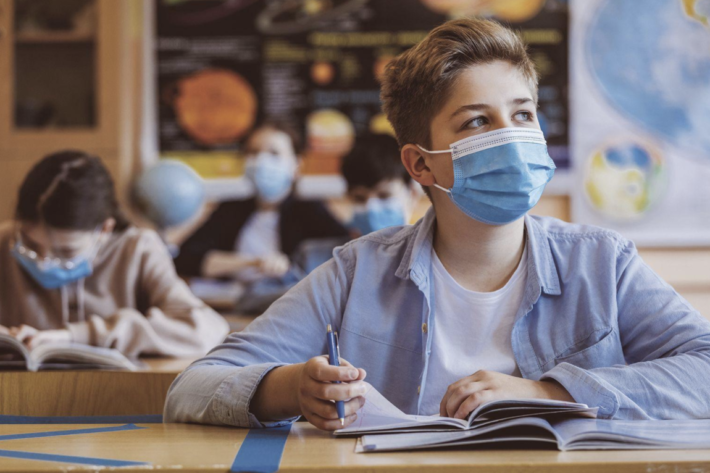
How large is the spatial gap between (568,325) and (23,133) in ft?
11.9

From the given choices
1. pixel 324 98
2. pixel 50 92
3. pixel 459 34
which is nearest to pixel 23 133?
pixel 50 92

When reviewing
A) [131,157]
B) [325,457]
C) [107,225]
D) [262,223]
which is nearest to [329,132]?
[262,223]

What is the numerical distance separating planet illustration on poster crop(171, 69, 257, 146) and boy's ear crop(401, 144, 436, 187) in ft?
9.56

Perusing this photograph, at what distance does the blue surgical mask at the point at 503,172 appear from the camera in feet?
4.27

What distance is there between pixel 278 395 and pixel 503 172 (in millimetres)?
536

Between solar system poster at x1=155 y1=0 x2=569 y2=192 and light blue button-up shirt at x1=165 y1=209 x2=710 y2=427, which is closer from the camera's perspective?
light blue button-up shirt at x1=165 y1=209 x2=710 y2=427

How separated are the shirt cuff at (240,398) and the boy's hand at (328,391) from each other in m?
0.09

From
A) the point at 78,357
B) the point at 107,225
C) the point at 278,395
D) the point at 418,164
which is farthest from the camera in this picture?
the point at 107,225

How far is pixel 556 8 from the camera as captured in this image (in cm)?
411

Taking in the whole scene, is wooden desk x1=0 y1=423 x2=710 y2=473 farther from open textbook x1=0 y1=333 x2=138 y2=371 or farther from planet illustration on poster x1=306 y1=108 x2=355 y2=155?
planet illustration on poster x1=306 y1=108 x2=355 y2=155

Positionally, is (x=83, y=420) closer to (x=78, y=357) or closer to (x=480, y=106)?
(x=78, y=357)

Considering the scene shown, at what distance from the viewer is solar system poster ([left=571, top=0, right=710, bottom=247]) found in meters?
4.05

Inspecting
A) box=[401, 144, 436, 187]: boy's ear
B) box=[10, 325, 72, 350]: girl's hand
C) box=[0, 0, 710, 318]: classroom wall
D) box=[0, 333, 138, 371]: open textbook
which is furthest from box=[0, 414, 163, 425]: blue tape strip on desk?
box=[0, 0, 710, 318]: classroom wall

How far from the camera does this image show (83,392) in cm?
139
